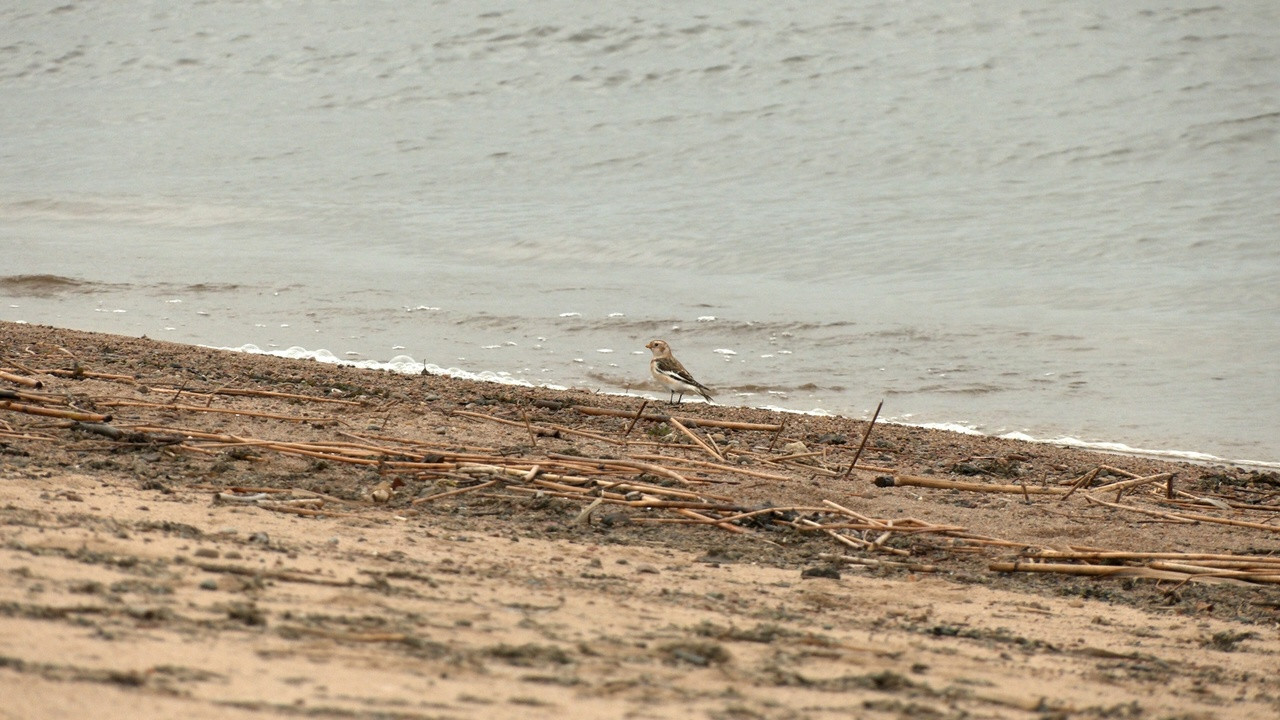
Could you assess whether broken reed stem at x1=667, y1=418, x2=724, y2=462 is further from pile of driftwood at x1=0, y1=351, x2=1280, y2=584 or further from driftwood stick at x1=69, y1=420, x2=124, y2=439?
driftwood stick at x1=69, y1=420, x2=124, y2=439

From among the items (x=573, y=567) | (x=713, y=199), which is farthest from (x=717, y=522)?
(x=713, y=199)

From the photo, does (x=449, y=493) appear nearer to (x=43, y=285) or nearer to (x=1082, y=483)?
(x=1082, y=483)

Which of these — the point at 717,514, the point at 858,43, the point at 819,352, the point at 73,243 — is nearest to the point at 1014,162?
the point at 858,43

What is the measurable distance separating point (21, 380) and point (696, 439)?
289 cm

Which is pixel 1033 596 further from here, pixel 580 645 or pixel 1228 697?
pixel 580 645

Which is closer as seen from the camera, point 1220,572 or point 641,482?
point 1220,572

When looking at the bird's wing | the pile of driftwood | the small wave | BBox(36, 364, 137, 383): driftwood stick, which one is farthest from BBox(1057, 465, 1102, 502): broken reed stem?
the small wave

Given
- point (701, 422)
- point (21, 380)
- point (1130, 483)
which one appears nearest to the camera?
point (21, 380)

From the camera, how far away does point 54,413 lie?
195 inches

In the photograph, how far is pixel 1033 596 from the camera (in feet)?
13.2

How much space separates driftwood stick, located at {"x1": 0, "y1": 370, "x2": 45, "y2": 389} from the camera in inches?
215

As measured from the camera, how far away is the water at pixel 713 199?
10133mm

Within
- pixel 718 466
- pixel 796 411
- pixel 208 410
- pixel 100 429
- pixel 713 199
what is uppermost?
pixel 100 429

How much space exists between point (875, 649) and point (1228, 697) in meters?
0.84
